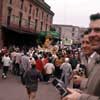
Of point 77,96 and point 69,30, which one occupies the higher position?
point 69,30

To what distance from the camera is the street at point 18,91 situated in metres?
18.4

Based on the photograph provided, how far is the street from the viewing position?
60.5ft

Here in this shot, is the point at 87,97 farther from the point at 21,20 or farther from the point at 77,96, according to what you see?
the point at 21,20

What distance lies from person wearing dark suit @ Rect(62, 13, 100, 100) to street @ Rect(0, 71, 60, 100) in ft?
46.9

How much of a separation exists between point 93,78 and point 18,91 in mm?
16729

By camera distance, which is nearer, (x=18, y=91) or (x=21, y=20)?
(x=18, y=91)

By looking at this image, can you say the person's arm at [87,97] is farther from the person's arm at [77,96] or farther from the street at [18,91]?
the street at [18,91]

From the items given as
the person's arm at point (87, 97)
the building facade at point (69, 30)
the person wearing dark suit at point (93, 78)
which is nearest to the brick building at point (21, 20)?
the person wearing dark suit at point (93, 78)

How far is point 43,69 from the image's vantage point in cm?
2500

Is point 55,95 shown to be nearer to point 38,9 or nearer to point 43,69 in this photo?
point 43,69

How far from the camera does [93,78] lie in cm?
357

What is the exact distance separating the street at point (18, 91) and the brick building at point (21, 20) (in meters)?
15.9

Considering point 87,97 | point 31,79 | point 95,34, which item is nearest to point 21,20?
point 31,79

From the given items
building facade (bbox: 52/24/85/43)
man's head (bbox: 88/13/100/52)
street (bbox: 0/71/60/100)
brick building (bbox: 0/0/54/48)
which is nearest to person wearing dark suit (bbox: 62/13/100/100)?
man's head (bbox: 88/13/100/52)
